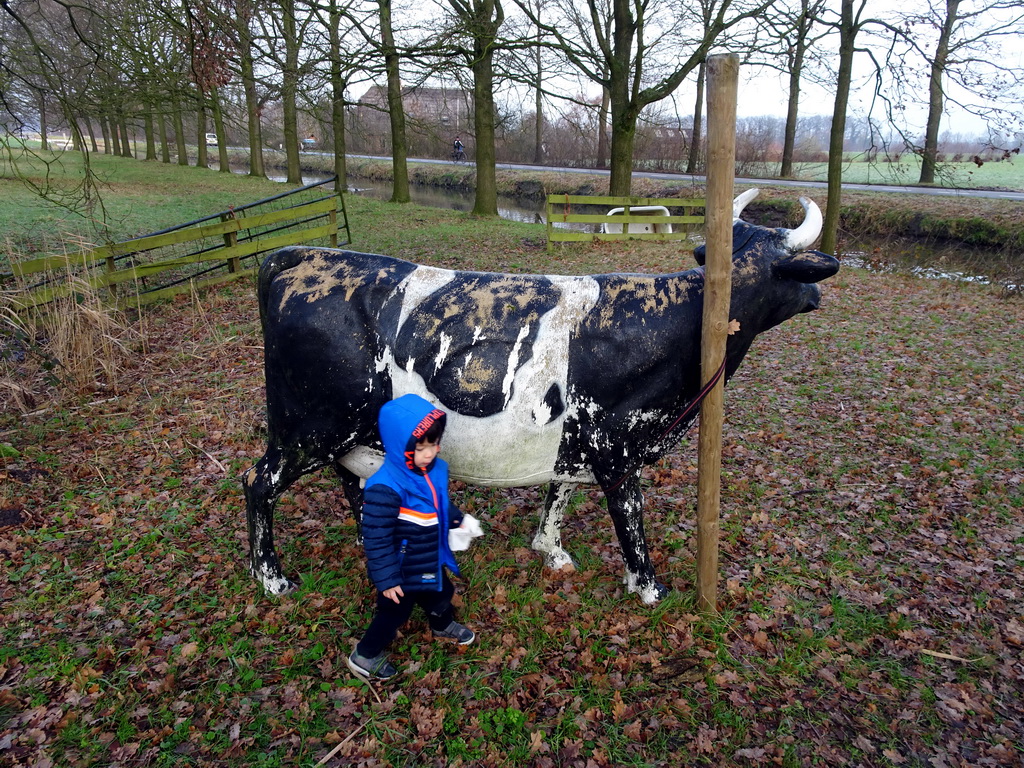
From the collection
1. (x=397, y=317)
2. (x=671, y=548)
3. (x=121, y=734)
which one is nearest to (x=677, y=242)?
(x=671, y=548)

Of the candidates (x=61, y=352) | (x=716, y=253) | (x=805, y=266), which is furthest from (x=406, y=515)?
(x=61, y=352)

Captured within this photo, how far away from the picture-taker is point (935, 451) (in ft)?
17.7

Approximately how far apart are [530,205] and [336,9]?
14298 millimetres

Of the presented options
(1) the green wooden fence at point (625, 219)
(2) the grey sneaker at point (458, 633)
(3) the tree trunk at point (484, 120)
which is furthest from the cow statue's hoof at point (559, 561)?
(3) the tree trunk at point (484, 120)

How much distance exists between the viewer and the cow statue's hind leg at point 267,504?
3453mm

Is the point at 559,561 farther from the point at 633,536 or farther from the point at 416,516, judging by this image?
the point at 416,516

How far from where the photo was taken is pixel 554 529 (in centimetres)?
411

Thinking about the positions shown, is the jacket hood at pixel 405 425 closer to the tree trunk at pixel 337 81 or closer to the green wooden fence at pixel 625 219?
the green wooden fence at pixel 625 219

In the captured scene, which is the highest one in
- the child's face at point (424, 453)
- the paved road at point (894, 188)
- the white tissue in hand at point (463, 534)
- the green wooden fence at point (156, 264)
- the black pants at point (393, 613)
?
the paved road at point (894, 188)

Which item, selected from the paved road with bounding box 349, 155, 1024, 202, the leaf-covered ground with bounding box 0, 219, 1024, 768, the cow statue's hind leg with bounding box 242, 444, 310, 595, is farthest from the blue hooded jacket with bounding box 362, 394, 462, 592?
the paved road with bounding box 349, 155, 1024, 202

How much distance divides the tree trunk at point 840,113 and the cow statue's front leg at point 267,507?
9.56m

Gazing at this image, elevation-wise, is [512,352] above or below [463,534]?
above

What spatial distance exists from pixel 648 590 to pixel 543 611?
652 mm

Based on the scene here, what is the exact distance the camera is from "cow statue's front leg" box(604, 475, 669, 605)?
345 cm
